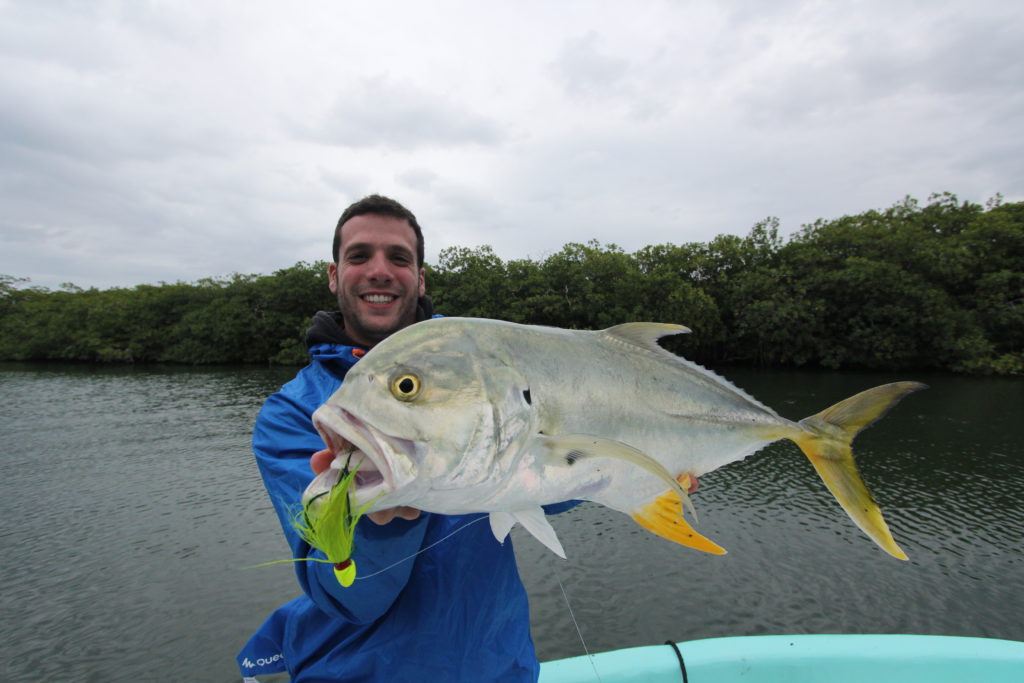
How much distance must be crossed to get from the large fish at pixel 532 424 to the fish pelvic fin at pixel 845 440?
0.12 ft

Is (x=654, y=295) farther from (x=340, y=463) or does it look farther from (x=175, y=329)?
(x=175, y=329)

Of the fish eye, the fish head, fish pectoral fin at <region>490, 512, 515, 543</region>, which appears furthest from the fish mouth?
fish pectoral fin at <region>490, 512, 515, 543</region>

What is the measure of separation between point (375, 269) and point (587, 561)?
33.5 ft

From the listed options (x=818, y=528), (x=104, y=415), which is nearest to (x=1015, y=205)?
(x=818, y=528)

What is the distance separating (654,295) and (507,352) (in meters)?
42.9

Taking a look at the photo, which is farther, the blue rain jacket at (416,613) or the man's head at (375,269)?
the man's head at (375,269)

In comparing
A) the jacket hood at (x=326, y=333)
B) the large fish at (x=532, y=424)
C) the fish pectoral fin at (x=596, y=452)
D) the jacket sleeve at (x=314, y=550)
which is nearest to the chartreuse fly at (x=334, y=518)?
the large fish at (x=532, y=424)

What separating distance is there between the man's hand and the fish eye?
0.27m

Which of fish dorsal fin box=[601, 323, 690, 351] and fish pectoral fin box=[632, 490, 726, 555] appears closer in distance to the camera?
fish pectoral fin box=[632, 490, 726, 555]

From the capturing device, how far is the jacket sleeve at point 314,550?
165cm

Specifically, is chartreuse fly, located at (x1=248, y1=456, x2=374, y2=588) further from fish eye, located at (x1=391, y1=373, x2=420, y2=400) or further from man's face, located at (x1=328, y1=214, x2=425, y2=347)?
man's face, located at (x1=328, y1=214, x2=425, y2=347)

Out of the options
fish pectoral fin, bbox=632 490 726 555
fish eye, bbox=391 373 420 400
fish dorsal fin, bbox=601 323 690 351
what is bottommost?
fish pectoral fin, bbox=632 490 726 555

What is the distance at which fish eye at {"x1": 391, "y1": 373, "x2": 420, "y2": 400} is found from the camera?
1.50 meters

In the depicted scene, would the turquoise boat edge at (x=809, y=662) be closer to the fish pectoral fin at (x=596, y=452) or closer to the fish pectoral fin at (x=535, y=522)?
the fish pectoral fin at (x=535, y=522)
